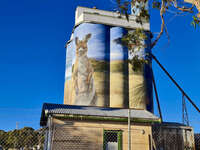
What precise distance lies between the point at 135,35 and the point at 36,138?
8119 millimetres

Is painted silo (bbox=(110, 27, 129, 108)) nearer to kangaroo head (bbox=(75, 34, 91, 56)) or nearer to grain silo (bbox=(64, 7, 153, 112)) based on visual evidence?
grain silo (bbox=(64, 7, 153, 112))

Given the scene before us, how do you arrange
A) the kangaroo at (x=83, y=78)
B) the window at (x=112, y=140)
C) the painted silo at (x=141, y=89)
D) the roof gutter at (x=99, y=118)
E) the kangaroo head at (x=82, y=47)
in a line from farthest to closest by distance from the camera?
the kangaroo head at (x=82, y=47), the painted silo at (x=141, y=89), the kangaroo at (x=83, y=78), the window at (x=112, y=140), the roof gutter at (x=99, y=118)

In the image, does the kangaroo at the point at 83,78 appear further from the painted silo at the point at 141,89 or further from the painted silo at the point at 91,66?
the painted silo at the point at 141,89

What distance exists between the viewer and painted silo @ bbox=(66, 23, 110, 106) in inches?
1251

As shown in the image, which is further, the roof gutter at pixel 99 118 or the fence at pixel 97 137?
the roof gutter at pixel 99 118

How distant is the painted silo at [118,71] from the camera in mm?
31922

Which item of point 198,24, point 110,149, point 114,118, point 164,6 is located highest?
point 164,6

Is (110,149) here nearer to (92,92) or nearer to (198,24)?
(198,24)

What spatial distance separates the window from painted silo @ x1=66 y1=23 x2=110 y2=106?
1501 centimetres

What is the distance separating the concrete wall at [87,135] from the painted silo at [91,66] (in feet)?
50.0

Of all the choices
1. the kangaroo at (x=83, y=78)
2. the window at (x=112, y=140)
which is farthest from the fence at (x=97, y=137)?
the kangaroo at (x=83, y=78)

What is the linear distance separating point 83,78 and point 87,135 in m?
17.6

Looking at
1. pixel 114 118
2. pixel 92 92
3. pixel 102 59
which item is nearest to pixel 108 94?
pixel 92 92

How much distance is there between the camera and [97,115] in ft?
51.9
